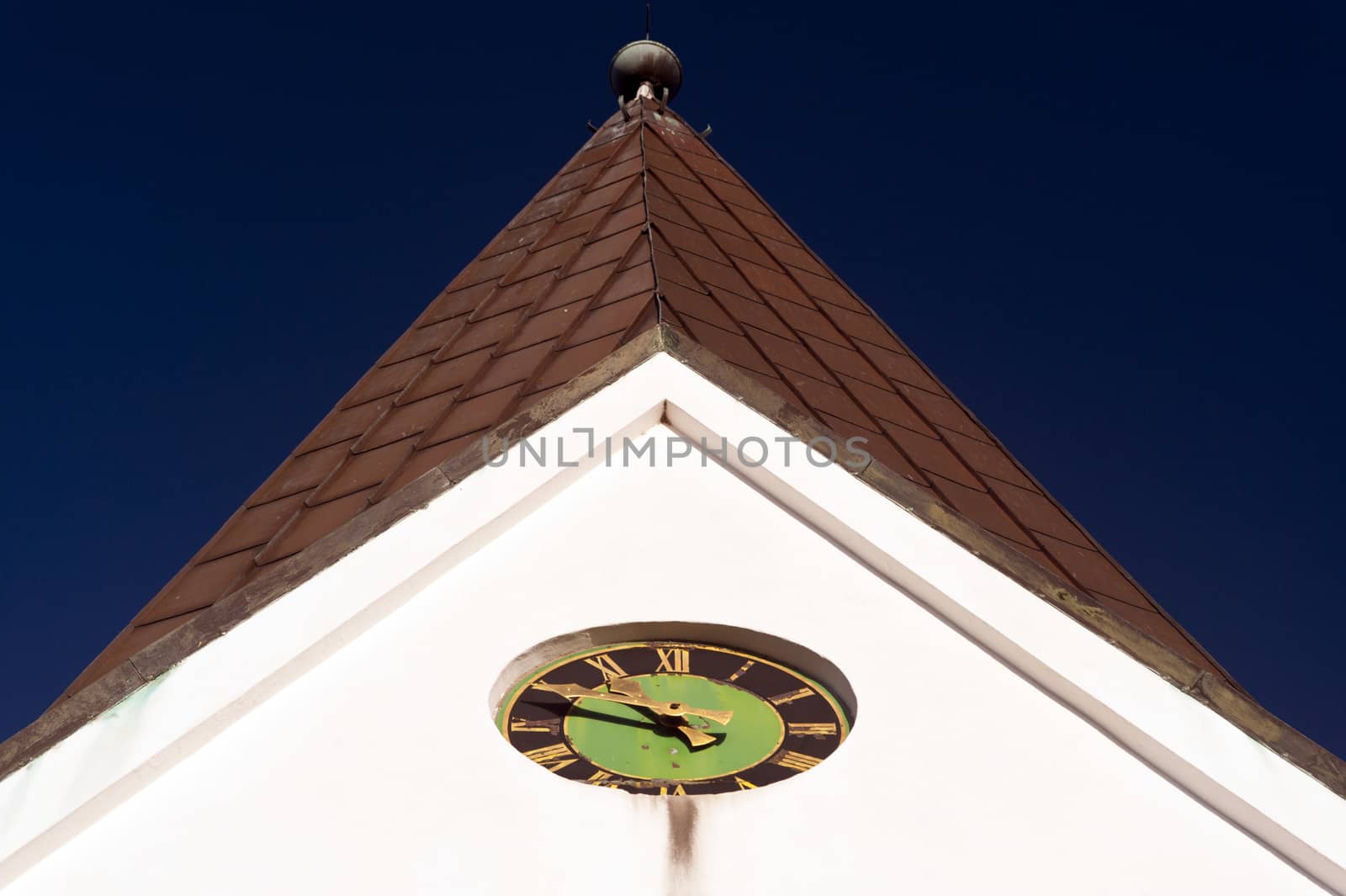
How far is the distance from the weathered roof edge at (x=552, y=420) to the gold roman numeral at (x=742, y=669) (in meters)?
0.81

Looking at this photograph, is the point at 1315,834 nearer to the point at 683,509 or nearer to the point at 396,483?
the point at 683,509

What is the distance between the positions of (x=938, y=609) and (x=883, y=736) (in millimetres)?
661

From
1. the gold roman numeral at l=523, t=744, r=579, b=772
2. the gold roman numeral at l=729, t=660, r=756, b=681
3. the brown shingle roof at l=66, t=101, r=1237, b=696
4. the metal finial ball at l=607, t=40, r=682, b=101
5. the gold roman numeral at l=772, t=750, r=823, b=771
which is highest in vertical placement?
the metal finial ball at l=607, t=40, r=682, b=101

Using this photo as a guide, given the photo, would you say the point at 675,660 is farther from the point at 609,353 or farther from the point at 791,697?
the point at 609,353

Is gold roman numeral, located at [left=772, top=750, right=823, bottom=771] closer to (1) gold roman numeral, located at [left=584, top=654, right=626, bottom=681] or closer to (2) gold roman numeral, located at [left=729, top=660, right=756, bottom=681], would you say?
(2) gold roman numeral, located at [left=729, top=660, right=756, bottom=681]

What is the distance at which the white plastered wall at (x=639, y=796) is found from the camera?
6043mm

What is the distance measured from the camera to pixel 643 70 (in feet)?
46.4

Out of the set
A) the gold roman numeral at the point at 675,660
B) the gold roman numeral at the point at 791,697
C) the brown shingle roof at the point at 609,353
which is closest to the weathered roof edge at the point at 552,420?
the brown shingle roof at the point at 609,353

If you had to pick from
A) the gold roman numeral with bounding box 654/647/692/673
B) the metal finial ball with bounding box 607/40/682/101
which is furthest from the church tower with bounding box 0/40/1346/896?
the metal finial ball with bounding box 607/40/682/101

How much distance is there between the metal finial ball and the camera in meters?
14.1

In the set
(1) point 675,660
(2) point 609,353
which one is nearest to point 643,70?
(2) point 609,353

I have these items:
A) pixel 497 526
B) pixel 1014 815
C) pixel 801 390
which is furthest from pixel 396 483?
pixel 1014 815

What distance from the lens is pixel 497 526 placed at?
7109mm

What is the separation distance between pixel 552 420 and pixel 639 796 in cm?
167
